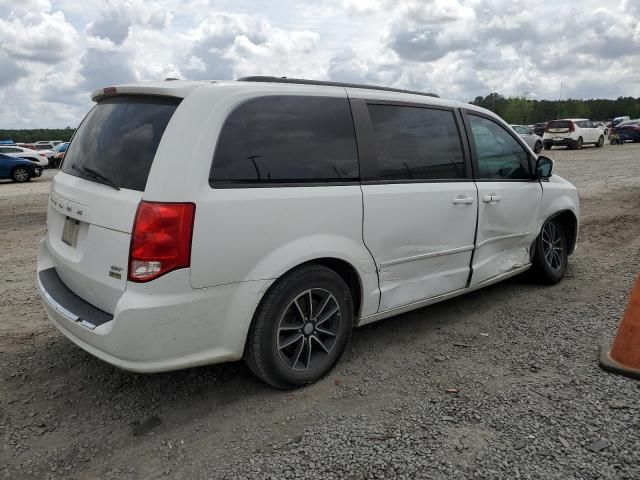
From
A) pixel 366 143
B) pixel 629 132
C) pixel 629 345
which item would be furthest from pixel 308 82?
pixel 629 132

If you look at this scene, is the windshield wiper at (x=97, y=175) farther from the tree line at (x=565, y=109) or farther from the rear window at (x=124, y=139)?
the tree line at (x=565, y=109)

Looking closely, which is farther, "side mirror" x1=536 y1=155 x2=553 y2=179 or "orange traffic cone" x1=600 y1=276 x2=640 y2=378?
"side mirror" x1=536 y1=155 x2=553 y2=179

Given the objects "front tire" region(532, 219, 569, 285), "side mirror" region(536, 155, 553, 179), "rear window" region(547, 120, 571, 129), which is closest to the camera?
"side mirror" region(536, 155, 553, 179)

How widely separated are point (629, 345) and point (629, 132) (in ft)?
115

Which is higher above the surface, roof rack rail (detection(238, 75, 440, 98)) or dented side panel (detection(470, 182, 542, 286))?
roof rack rail (detection(238, 75, 440, 98))

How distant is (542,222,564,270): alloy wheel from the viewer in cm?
516

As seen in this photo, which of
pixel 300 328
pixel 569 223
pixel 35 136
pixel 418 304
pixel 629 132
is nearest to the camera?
pixel 300 328

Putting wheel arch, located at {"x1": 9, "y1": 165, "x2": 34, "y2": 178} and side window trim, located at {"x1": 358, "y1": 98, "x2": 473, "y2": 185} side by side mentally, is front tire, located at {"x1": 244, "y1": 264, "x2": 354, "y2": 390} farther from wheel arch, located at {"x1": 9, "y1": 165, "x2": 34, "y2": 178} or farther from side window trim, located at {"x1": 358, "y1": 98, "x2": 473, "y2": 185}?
wheel arch, located at {"x1": 9, "y1": 165, "x2": 34, "y2": 178}

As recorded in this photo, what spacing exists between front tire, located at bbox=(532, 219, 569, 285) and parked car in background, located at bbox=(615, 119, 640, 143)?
3276cm

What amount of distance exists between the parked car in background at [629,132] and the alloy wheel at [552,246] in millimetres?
32782

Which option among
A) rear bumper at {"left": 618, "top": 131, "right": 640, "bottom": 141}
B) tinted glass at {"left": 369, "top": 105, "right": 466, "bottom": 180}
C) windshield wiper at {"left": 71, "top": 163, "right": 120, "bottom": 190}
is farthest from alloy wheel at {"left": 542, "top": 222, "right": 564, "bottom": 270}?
rear bumper at {"left": 618, "top": 131, "right": 640, "bottom": 141}

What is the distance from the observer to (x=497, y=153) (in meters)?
4.49

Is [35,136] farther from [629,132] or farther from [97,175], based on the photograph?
[97,175]

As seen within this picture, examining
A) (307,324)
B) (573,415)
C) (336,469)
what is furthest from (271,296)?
(573,415)
